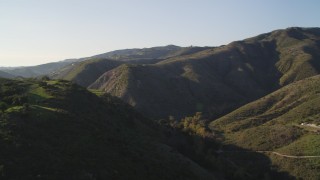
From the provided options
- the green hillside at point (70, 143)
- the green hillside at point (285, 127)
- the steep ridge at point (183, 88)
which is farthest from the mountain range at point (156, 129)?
the steep ridge at point (183, 88)

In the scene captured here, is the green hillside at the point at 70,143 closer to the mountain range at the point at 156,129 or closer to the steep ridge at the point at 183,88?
the mountain range at the point at 156,129

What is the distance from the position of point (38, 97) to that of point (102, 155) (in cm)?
1827

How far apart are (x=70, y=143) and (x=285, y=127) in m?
70.2

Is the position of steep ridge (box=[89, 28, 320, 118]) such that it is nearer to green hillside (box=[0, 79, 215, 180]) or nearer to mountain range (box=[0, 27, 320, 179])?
Answer: mountain range (box=[0, 27, 320, 179])

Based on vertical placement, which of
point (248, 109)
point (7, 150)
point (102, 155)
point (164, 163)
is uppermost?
point (7, 150)

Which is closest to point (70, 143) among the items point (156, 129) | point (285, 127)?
point (156, 129)

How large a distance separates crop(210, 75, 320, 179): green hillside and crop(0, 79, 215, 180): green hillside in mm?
34688

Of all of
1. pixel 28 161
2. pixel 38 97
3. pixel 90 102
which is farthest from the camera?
pixel 90 102

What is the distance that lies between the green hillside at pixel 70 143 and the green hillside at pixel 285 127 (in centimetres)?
3469

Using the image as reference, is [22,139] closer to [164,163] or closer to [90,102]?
[164,163]

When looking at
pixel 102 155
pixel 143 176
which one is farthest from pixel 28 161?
pixel 143 176

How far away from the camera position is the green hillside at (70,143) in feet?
101

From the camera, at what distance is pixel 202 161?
194 ft

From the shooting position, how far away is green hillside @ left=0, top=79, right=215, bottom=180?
A: 30.8 meters
